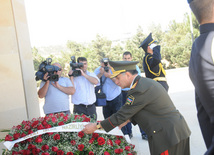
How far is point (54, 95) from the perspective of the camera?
15.2 feet

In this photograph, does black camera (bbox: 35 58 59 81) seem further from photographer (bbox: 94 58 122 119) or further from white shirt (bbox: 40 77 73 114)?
photographer (bbox: 94 58 122 119)

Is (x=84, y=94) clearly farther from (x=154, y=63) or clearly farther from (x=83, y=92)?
(x=154, y=63)

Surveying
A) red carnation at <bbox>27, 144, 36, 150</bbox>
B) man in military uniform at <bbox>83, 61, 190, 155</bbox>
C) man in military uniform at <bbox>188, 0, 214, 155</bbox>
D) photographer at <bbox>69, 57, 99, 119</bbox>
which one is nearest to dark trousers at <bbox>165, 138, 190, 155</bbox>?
man in military uniform at <bbox>83, 61, 190, 155</bbox>

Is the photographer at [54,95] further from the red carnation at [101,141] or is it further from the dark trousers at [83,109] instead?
the red carnation at [101,141]

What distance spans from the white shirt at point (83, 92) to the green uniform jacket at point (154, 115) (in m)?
2.29

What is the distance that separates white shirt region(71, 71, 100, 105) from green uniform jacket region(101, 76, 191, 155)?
2292mm

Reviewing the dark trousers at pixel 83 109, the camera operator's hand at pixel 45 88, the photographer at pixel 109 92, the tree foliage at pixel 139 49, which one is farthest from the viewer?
the tree foliage at pixel 139 49

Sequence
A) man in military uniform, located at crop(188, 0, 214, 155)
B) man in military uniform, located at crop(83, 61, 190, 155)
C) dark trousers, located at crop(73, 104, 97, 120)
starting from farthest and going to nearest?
1. dark trousers, located at crop(73, 104, 97, 120)
2. man in military uniform, located at crop(83, 61, 190, 155)
3. man in military uniform, located at crop(188, 0, 214, 155)

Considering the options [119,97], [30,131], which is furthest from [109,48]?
[30,131]

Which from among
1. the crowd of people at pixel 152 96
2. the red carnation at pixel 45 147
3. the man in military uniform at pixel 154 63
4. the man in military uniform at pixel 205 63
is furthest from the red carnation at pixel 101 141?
the man in military uniform at pixel 154 63

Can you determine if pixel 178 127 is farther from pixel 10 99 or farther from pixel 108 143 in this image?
pixel 10 99

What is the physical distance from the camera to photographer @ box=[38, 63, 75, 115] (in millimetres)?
4570

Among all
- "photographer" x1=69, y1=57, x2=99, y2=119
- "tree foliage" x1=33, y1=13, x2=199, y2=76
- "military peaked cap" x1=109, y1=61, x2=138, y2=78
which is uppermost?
"military peaked cap" x1=109, y1=61, x2=138, y2=78

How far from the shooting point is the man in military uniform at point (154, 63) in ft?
17.1
